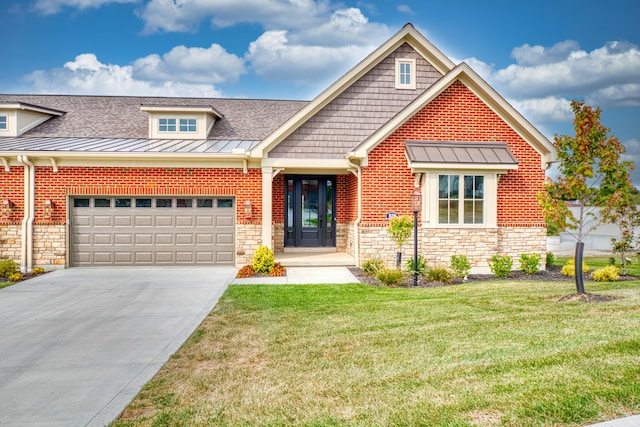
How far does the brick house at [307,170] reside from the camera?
1390 cm

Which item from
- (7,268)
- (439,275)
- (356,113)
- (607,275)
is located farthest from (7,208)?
(607,275)

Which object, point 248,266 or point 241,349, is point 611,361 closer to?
point 241,349

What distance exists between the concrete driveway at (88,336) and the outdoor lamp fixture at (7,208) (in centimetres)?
246

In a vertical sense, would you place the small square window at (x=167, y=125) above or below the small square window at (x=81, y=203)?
above

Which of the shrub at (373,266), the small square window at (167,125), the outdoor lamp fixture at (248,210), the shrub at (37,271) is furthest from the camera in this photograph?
the small square window at (167,125)

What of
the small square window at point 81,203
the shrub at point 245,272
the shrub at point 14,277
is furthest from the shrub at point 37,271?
the shrub at point 245,272

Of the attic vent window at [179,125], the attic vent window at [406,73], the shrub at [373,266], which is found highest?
the attic vent window at [406,73]

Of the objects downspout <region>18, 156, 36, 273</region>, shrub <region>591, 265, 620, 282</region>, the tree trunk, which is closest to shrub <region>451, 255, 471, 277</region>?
shrub <region>591, 265, 620, 282</region>

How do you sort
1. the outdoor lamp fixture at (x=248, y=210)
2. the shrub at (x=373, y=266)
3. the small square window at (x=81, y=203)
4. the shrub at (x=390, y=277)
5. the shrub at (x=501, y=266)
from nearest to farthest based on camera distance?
the shrub at (x=390, y=277) → the shrub at (x=373, y=266) → the shrub at (x=501, y=266) → the outdoor lamp fixture at (x=248, y=210) → the small square window at (x=81, y=203)

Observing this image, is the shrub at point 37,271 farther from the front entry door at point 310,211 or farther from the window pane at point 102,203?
the front entry door at point 310,211

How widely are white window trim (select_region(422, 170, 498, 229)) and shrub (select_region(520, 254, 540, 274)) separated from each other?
1.47m

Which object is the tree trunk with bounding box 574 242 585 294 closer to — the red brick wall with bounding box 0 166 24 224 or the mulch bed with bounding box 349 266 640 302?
the mulch bed with bounding box 349 266 640 302

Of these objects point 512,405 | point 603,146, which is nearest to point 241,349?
point 512,405

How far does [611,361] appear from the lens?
16.0 ft
